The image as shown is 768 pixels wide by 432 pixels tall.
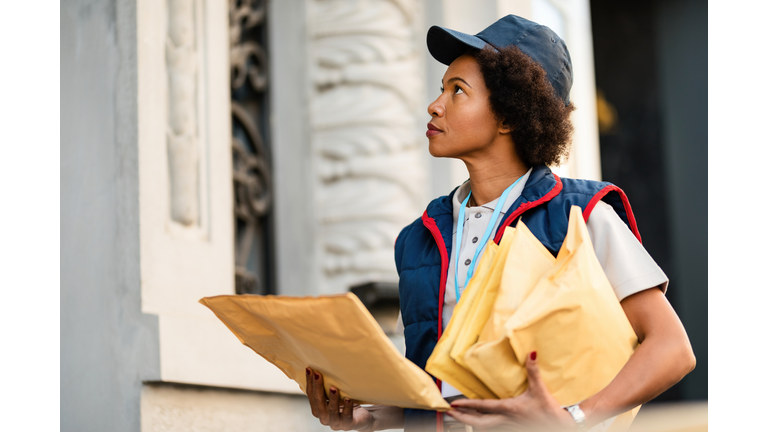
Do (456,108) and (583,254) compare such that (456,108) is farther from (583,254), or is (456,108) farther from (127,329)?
(127,329)

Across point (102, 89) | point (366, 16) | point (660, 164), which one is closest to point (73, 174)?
point (102, 89)

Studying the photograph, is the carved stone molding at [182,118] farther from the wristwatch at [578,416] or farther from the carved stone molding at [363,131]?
the wristwatch at [578,416]

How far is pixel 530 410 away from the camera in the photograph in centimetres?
120

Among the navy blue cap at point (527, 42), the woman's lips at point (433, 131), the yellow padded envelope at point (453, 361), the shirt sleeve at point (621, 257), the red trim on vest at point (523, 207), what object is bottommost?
the yellow padded envelope at point (453, 361)

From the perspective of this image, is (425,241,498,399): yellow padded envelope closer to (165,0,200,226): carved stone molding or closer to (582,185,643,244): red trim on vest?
(582,185,643,244): red trim on vest

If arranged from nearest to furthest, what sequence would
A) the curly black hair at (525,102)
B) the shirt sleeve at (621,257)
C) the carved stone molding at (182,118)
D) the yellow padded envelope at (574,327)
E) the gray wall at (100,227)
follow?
the yellow padded envelope at (574,327), the shirt sleeve at (621,257), the curly black hair at (525,102), the gray wall at (100,227), the carved stone molding at (182,118)

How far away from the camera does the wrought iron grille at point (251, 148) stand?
3436mm

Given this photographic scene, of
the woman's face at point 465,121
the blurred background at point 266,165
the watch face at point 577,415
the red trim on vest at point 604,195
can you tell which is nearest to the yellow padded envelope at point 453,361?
the watch face at point 577,415

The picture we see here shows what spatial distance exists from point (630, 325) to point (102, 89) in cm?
189

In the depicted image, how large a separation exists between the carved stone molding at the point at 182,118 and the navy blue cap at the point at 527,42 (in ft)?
4.40

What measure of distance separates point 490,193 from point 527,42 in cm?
34

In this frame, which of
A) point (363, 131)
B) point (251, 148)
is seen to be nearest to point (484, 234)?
point (363, 131)

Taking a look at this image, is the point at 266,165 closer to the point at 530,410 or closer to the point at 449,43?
the point at 449,43

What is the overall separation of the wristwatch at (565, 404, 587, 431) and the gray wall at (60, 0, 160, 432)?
1.53 metres
